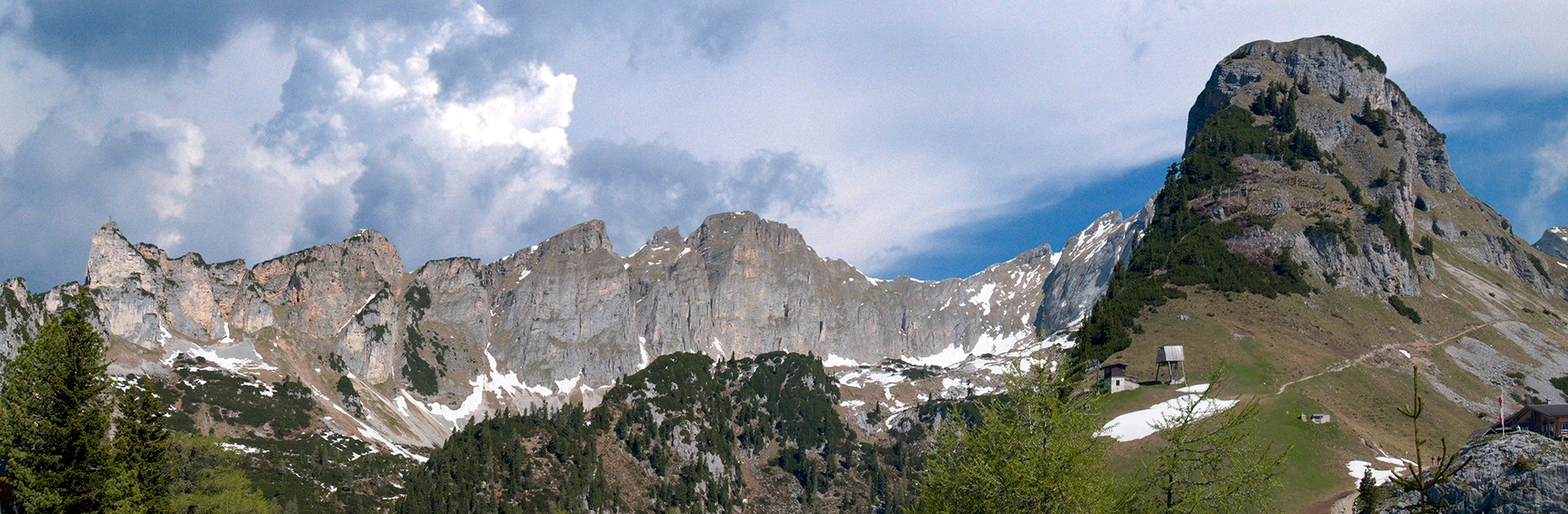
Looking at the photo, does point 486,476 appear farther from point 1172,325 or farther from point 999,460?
point 999,460

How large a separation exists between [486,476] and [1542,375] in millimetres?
178513

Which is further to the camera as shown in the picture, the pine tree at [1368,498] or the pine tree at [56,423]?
the pine tree at [1368,498]

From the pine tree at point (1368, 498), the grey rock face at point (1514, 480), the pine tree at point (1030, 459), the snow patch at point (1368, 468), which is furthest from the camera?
the snow patch at point (1368, 468)

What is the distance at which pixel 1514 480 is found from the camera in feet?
156

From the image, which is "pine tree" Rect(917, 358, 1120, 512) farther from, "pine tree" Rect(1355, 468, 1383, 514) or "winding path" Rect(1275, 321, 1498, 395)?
"winding path" Rect(1275, 321, 1498, 395)

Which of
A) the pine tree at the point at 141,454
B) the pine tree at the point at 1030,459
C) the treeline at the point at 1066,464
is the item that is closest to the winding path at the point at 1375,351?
the treeline at the point at 1066,464

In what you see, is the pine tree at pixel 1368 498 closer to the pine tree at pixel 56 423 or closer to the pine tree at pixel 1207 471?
the pine tree at pixel 1207 471

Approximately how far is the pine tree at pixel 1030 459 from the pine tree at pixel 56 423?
39973mm

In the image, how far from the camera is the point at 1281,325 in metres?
172

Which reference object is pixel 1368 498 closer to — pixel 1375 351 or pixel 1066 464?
pixel 1066 464

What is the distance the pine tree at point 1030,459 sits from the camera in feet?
118

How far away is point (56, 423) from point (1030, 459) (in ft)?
149

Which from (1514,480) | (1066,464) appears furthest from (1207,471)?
(1514,480)

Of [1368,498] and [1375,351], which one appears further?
[1375,351]
